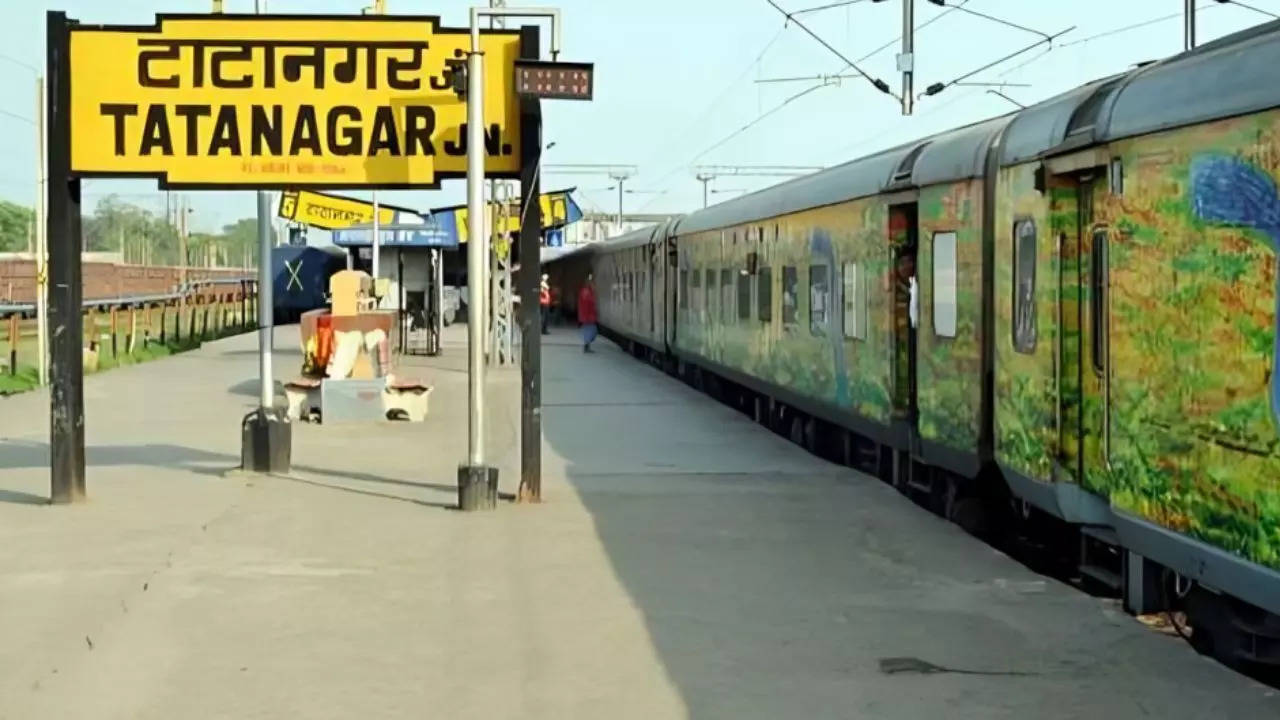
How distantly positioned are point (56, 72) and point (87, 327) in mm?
23411

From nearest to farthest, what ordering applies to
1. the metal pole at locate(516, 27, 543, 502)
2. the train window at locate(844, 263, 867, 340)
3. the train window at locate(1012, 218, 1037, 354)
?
the train window at locate(1012, 218, 1037, 354), the metal pole at locate(516, 27, 543, 502), the train window at locate(844, 263, 867, 340)

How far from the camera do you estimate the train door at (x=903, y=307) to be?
519 inches

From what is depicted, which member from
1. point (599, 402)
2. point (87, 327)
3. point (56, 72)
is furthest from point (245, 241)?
point (56, 72)

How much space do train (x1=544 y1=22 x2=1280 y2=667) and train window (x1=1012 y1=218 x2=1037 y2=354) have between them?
0.07ft

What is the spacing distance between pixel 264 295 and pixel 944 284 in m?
6.82

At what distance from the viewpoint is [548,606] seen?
8.94 metres

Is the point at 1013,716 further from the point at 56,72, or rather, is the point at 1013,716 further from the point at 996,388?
the point at 56,72

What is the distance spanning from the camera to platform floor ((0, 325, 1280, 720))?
7012mm

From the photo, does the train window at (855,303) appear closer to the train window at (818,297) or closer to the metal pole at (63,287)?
the train window at (818,297)

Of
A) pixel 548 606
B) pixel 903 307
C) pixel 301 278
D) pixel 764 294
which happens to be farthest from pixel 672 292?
pixel 301 278

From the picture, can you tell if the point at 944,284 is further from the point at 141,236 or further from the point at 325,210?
the point at 141,236

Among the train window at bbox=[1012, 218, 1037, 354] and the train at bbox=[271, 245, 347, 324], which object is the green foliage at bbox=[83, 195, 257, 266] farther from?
the train window at bbox=[1012, 218, 1037, 354]

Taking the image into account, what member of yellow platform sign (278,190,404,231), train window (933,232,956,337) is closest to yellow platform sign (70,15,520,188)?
train window (933,232,956,337)

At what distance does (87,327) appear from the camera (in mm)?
35156
